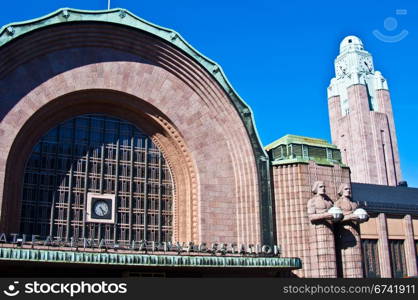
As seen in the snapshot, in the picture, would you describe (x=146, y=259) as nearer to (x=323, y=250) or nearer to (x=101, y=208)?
(x=101, y=208)

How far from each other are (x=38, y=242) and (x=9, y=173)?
402 cm

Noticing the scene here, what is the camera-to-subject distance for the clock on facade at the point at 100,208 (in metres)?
25.8

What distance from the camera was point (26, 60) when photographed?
25.5m

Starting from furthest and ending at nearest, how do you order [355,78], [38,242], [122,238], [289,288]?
[355,78] → [122,238] → [38,242] → [289,288]

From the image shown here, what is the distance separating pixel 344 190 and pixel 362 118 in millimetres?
51041

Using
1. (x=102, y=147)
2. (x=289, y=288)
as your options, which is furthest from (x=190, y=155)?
(x=289, y=288)

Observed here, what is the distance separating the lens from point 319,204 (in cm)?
2800

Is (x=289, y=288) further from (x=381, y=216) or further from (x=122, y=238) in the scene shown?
(x=381, y=216)

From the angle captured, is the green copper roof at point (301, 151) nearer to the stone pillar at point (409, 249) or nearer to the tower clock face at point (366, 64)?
the stone pillar at point (409, 249)

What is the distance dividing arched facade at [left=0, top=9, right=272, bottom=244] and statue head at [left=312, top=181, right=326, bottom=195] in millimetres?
2651

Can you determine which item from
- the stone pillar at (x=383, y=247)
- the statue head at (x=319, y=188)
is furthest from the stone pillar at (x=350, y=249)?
the stone pillar at (x=383, y=247)

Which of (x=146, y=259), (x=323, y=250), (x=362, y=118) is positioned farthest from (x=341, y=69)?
(x=146, y=259)

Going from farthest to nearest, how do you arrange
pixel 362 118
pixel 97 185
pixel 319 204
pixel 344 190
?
pixel 362 118 → pixel 344 190 → pixel 319 204 → pixel 97 185

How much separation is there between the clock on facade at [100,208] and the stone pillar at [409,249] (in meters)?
22.9
